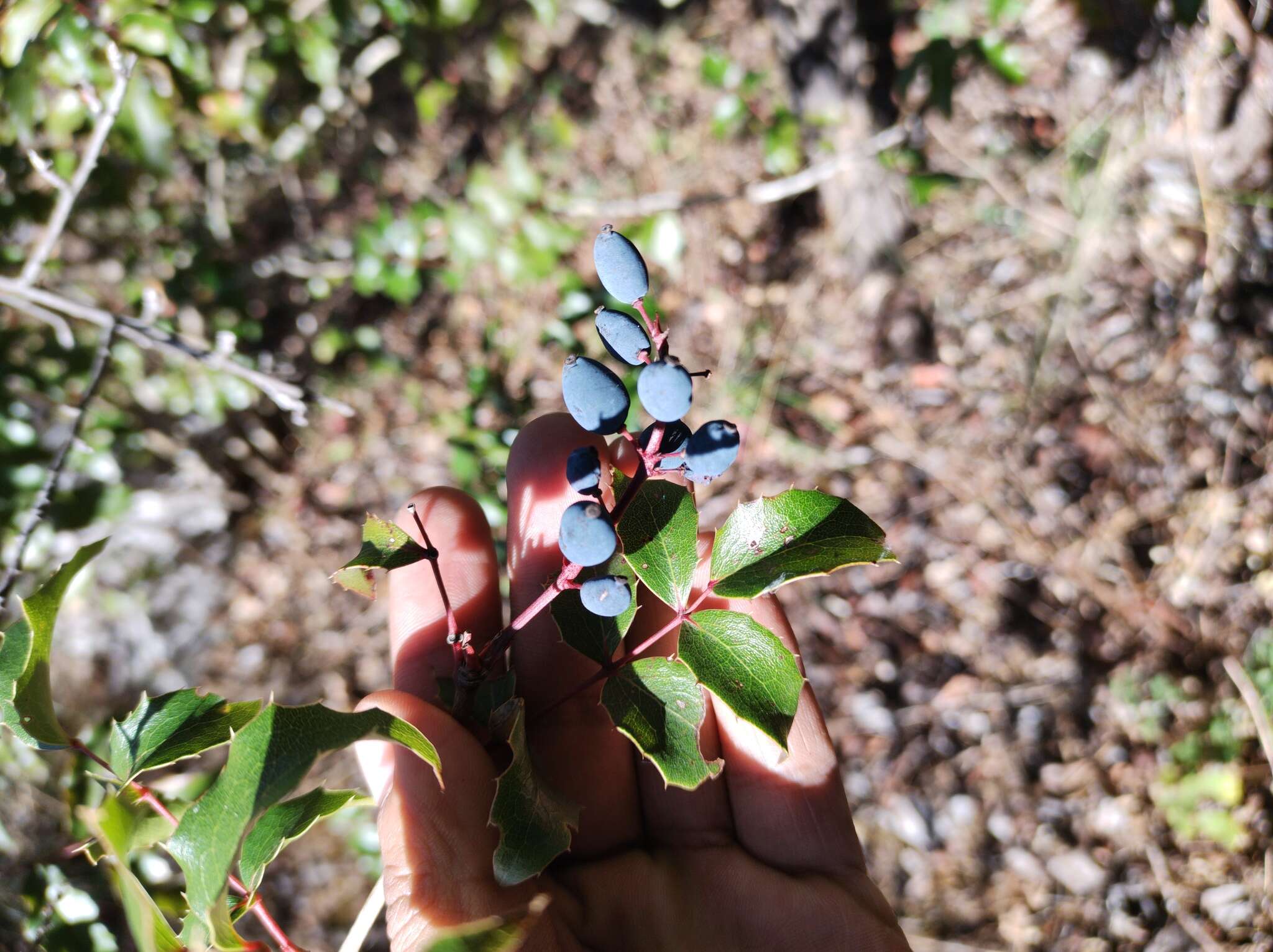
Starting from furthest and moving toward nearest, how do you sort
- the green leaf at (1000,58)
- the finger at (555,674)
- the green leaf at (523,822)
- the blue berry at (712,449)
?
the green leaf at (1000,58) → the finger at (555,674) → the green leaf at (523,822) → the blue berry at (712,449)

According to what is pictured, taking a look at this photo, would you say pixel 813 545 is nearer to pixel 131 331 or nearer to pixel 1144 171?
pixel 131 331

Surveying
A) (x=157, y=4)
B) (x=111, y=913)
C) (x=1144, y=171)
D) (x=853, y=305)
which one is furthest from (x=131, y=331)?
(x=1144, y=171)

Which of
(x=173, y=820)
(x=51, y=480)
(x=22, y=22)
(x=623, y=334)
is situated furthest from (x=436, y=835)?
(x=22, y=22)

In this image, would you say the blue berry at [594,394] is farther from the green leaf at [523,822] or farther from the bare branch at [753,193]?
the bare branch at [753,193]

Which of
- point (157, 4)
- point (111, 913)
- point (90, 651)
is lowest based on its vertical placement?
point (111, 913)

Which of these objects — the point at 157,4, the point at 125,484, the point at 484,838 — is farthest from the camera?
the point at 125,484

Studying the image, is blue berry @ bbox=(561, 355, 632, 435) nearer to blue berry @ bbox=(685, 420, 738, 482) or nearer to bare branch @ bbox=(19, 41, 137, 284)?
blue berry @ bbox=(685, 420, 738, 482)

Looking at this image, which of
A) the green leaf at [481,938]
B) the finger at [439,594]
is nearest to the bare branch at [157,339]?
the finger at [439,594]

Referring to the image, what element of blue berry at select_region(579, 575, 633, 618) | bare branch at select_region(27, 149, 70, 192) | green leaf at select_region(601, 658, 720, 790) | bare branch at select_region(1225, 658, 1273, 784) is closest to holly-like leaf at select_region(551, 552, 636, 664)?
green leaf at select_region(601, 658, 720, 790)
